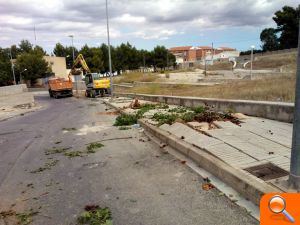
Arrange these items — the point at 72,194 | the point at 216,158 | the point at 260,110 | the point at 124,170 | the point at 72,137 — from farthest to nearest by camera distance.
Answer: the point at 72,137, the point at 260,110, the point at 124,170, the point at 216,158, the point at 72,194

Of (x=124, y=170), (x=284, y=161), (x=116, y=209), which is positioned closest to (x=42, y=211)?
(x=116, y=209)

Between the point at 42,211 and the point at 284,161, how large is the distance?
412 cm

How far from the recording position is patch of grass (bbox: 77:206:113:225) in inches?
165

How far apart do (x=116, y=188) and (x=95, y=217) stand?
1120mm

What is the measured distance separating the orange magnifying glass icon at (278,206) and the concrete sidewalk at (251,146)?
237 centimetres

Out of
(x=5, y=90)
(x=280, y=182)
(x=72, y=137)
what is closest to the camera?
(x=280, y=182)

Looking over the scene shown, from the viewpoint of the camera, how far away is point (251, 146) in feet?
21.2

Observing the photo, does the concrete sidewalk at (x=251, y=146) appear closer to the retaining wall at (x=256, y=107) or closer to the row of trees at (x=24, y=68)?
the retaining wall at (x=256, y=107)

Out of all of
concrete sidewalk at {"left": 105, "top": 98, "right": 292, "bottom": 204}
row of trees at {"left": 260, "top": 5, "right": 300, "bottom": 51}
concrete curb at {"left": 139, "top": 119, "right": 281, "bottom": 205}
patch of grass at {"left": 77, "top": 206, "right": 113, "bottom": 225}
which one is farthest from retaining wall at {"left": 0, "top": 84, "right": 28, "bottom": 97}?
row of trees at {"left": 260, "top": 5, "right": 300, "bottom": 51}

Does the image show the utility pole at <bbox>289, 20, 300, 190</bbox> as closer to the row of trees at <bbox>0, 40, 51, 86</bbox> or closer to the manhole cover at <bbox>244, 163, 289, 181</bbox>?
the manhole cover at <bbox>244, 163, 289, 181</bbox>

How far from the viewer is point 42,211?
4.71 meters

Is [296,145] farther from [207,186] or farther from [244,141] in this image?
[244,141]

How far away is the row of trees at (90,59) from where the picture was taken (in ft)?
234

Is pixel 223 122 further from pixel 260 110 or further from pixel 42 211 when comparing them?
pixel 42 211
